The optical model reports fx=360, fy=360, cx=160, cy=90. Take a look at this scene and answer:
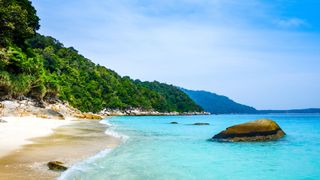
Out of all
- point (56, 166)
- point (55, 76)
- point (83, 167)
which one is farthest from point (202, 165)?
point (55, 76)

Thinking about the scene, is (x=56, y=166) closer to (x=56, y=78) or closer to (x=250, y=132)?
(x=250, y=132)

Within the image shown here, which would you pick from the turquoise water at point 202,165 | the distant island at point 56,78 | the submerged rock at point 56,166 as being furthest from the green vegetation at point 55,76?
the submerged rock at point 56,166

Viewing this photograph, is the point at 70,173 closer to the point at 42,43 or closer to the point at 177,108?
the point at 42,43

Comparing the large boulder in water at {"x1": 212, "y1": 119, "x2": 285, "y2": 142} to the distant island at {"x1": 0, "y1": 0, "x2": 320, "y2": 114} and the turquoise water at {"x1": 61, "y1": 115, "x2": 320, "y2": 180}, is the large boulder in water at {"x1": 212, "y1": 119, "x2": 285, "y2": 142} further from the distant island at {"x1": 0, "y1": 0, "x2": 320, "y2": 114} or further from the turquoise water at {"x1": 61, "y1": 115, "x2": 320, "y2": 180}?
the distant island at {"x1": 0, "y1": 0, "x2": 320, "y2": 114}

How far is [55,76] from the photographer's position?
72312mm

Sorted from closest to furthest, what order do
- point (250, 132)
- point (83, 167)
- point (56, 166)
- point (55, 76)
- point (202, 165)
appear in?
1. point (56, 166)
2. point (83, 167)
3. point (202, 165)
4. point (250, 132)
5. point (55, 76)

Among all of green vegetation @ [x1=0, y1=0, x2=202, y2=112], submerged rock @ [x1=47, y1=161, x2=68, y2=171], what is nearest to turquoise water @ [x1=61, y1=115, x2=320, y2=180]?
submerged rock @ [x1=47, y1=161, x2=68, y2=171]

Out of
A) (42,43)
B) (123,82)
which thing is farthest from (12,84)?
(123,82)

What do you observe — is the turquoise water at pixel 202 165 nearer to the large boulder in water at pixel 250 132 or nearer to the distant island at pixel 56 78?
the large boulder in water at pixel 250 132

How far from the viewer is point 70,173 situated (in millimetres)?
10062

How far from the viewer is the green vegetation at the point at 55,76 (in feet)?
134

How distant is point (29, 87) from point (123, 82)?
96870 millimetres

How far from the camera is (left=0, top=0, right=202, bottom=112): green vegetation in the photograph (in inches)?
1606

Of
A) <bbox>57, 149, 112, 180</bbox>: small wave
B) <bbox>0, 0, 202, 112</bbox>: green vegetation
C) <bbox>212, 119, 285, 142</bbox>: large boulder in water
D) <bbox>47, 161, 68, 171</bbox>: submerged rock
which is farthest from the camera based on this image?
<bbox>0, 0, 202, 112</bbox>: green vegetation
